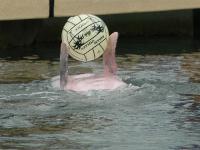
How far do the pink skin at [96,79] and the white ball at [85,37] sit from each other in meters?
0.16

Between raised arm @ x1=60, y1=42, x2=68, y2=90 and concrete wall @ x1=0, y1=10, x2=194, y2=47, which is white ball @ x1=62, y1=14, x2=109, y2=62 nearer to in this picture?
raised arm @ x1=60, y1=42, x2=68, y2=90

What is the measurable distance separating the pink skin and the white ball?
0.16m

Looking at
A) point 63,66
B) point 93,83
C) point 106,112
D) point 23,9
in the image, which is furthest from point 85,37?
point 23,9

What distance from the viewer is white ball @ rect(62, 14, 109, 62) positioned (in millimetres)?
9227

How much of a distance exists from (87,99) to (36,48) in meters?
5.80

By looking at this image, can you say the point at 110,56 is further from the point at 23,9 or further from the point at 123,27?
the point at 123,27

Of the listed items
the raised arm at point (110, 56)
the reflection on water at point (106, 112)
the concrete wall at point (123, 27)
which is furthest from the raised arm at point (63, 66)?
the concrete wall at point (123, 27)

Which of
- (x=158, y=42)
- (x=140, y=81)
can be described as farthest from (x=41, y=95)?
(x=158, y=42)

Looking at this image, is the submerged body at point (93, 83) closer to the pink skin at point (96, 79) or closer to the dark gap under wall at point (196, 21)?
the pink skin at point (96, 79)

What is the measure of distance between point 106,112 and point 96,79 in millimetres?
963

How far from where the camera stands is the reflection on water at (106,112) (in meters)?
7.39

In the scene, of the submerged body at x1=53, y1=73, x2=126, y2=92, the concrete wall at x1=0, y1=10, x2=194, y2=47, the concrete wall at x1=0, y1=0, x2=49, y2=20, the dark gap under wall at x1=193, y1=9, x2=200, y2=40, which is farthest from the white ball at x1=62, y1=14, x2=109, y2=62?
the dark gap under wall at x1=193, y1=9, x2=200, y2=40

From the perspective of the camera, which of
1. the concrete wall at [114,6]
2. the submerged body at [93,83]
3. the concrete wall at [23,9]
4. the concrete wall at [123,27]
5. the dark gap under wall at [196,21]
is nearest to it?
the submerged body at [93,83]

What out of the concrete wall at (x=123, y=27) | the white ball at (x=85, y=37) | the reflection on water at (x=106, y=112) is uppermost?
the white ball at (x=85, y=37)
